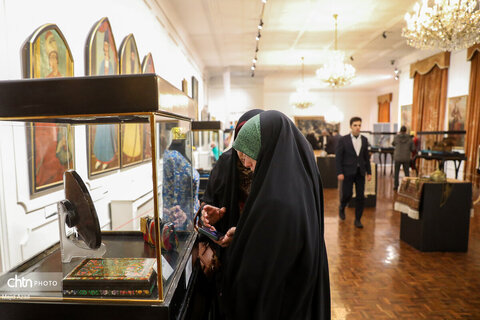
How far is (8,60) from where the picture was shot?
6.56ft

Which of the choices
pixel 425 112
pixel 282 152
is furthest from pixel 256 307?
pixel 425 112

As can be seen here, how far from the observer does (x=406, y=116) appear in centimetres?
1337

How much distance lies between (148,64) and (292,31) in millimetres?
5351

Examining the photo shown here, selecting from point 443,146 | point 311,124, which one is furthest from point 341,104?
point 443,146

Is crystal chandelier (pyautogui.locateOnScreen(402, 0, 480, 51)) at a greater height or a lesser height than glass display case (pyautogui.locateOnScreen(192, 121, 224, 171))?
greater

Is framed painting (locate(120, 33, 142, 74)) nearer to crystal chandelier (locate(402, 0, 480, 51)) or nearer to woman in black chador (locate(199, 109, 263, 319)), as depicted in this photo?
woman in black chador (locate(199, 109, 263, 319))

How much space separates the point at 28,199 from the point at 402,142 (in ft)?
31.2

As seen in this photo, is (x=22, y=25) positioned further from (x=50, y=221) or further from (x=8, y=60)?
(x=50, y=221)

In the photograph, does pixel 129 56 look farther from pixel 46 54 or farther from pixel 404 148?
pixel 404 148

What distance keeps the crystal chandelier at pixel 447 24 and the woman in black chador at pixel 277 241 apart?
16.5 ft

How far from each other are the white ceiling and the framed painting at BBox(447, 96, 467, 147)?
2.57m

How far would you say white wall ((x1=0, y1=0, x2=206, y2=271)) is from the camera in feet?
5.07

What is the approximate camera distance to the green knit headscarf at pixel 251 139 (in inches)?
57.2

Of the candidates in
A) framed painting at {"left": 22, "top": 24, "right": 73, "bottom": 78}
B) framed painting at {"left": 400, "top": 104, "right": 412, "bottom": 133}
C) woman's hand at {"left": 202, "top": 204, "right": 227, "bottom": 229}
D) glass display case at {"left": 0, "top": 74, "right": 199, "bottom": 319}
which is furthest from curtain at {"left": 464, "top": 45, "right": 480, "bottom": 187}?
framed painting at {"left": 22, "top": 24, "right": 73, "bottom": 78}
